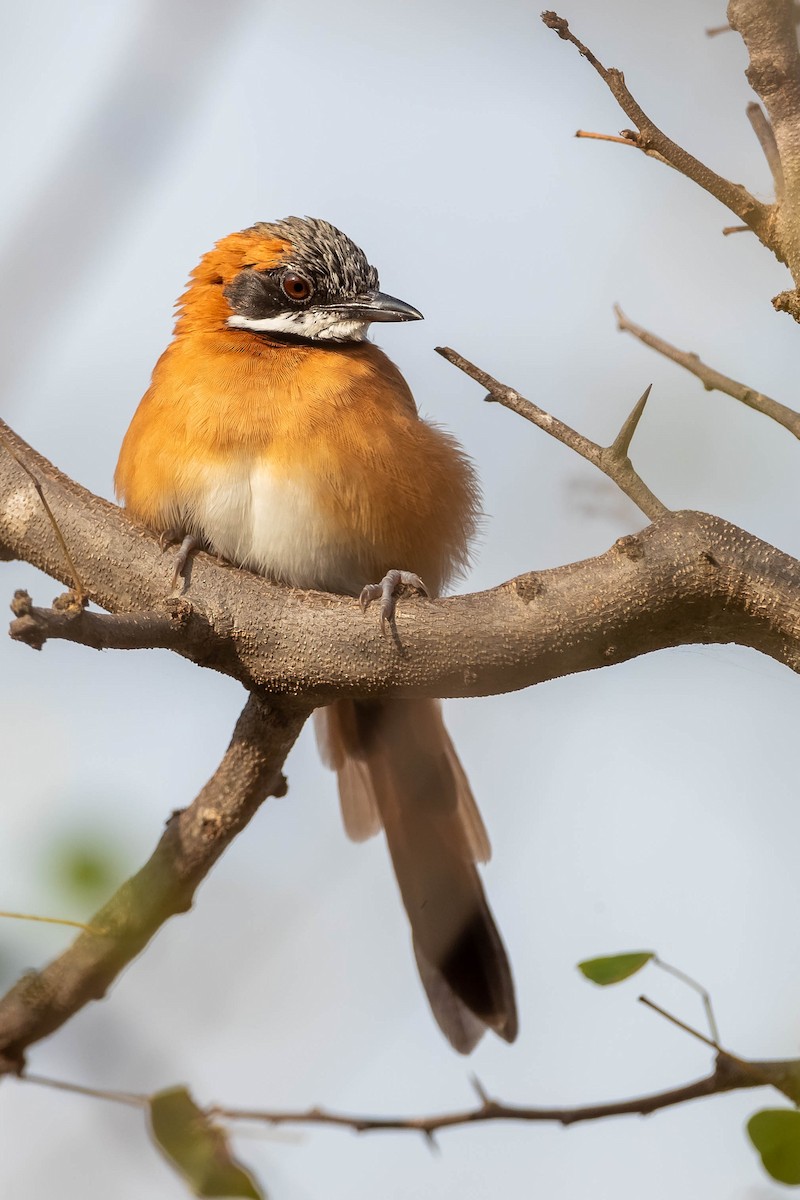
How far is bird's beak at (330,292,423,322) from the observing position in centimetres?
555

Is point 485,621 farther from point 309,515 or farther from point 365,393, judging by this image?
point 365,393

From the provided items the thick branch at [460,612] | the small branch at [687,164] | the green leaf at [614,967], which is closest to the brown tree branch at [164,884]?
the thick branch at [460,612]

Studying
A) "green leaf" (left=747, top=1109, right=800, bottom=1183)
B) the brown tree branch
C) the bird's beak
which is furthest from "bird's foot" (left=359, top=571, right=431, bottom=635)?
the bird's beak

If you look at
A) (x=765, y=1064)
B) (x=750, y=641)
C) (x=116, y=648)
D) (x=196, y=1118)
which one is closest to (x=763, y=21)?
(x=750, y=641)

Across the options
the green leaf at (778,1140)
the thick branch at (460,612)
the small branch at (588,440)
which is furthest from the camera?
the small branch at (588,440)

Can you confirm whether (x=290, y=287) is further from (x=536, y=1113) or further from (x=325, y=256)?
(x=536, y=1113)

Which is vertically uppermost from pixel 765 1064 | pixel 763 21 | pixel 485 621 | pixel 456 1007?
pixel 763 21

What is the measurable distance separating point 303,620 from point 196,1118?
1428mm

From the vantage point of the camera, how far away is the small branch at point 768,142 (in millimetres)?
3307

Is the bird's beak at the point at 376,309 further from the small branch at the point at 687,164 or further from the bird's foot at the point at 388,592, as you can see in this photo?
the small branch at the point at 687,164

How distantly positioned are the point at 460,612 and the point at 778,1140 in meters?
1.51

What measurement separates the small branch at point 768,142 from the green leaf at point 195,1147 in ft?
8.46

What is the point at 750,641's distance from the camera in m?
3.27

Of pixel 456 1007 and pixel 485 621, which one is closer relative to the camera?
pixel 485 621
